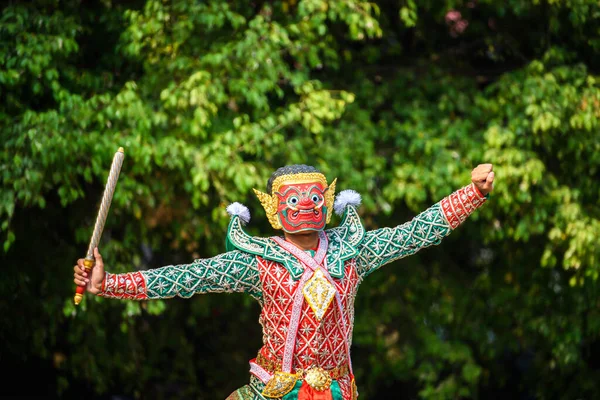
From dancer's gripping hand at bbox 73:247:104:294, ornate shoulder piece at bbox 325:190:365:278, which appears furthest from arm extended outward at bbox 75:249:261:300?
ornate shoulder piece at bbox 325:190:365:278

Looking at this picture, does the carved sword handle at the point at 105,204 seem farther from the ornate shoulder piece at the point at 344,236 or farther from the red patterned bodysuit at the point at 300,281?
the ornate shoulder piece at the point at 344,236

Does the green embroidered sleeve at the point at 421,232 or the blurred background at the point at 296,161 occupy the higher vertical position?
the blurred background at the point at 296,161

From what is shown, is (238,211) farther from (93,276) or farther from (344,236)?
(93,276)

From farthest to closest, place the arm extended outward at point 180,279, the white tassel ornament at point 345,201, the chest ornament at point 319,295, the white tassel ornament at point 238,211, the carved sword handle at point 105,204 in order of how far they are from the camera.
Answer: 1. the white tassel ornament at point 345,201
2. the white tassel ornament at point 238,211
3. the chest ornament at point 319,295
4. the arm extended outward at point 180,279
5. the carved sword handle at point 105,204

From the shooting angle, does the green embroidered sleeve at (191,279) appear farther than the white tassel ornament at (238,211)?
No

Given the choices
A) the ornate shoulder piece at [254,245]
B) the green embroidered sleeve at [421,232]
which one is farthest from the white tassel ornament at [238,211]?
the green embroidered sleeve at [421,232]

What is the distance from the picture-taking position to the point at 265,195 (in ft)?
15.9

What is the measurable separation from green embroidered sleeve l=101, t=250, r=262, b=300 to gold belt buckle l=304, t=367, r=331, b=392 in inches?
15.3

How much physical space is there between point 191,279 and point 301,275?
436mm

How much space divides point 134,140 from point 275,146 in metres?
0.80

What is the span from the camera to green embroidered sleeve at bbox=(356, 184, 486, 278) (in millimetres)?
4812

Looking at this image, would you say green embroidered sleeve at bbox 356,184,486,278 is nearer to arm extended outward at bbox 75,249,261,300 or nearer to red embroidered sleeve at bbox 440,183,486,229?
red embroidered sleeve at bbox 440,183,486,229

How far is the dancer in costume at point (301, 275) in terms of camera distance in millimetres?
4660

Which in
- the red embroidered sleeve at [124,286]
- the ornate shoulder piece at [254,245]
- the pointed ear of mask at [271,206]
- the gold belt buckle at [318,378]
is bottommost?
the gold belt buckle at [318,378]
